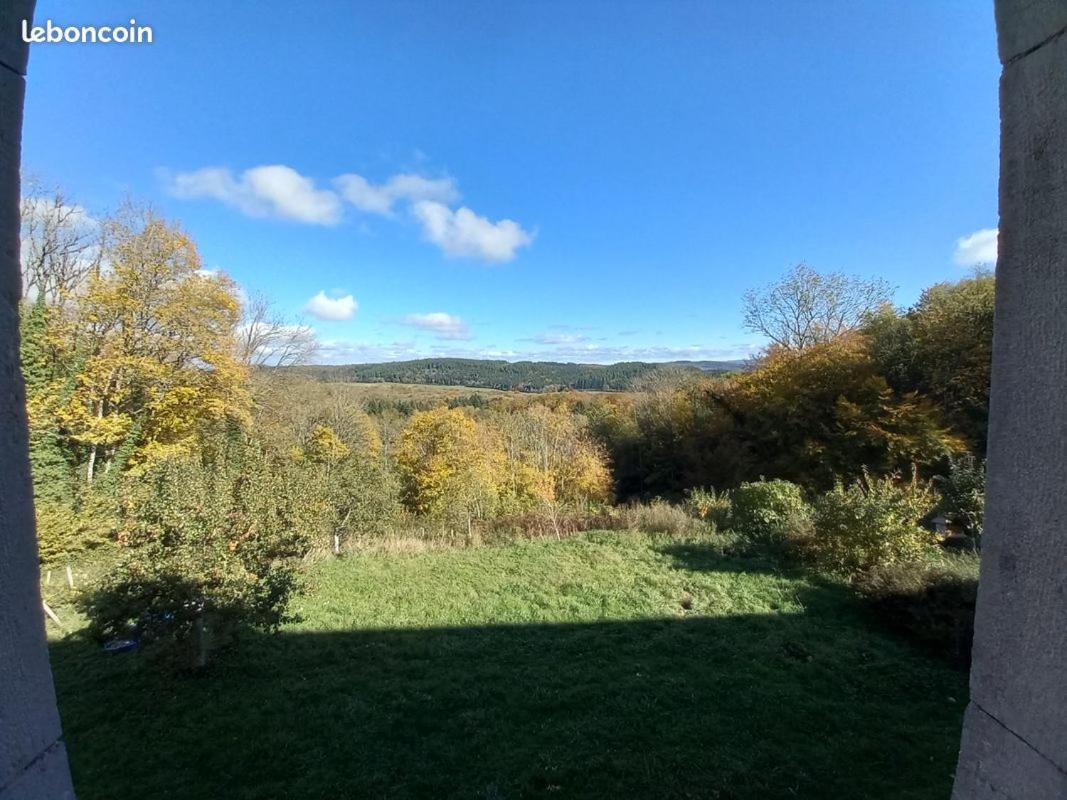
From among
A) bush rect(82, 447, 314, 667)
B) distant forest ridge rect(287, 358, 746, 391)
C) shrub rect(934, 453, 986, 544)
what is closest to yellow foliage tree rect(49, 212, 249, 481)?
bush rect(82, 447, 314, 667)

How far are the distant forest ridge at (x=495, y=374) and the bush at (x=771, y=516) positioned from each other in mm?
43011

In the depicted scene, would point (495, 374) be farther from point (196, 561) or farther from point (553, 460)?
point (196, 561)

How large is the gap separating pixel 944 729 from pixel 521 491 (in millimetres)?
22144

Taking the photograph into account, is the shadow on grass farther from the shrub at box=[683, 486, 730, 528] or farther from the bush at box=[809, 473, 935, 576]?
the shrub at box=[683, 486, 730, 528]

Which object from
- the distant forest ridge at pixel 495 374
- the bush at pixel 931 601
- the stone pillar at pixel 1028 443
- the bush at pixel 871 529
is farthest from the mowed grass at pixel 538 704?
the distant forest ridge at pixel 495 374

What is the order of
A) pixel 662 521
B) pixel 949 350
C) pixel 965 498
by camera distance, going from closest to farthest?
1. pixel 965 498
2. pixel 662 521
3. pixel 949 350

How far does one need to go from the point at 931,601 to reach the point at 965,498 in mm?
4653

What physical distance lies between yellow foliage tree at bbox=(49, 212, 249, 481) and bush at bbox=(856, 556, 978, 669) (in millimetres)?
16995

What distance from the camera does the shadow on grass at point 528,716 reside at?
4074 mm

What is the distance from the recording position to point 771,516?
12.1m

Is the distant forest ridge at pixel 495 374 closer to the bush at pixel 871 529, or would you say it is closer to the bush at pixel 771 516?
the bush at pixel 771 516

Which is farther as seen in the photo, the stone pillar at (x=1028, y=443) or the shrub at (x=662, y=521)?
the shrub at (x=662, y=521)

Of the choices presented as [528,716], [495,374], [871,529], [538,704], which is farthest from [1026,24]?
[495,374]

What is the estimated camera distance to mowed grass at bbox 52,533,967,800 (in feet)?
13.5
